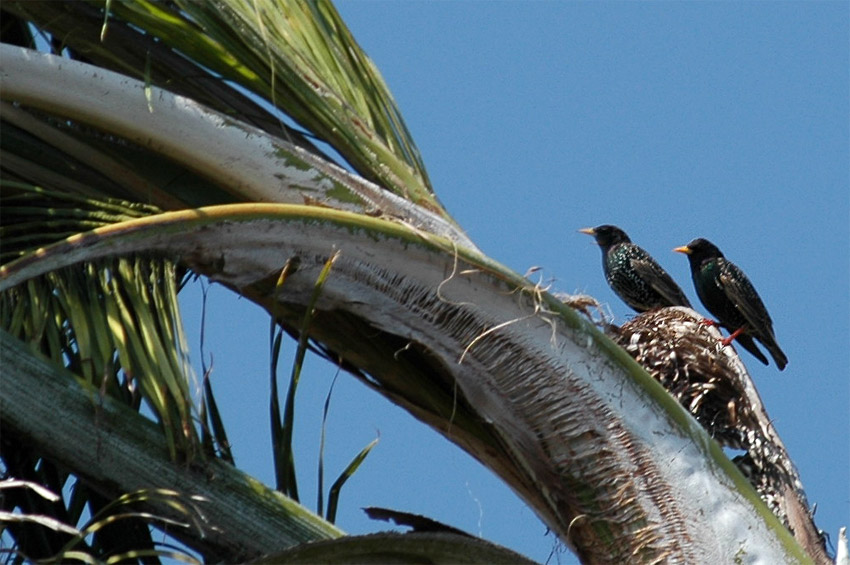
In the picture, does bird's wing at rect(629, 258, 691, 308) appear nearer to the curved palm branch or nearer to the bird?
the bird

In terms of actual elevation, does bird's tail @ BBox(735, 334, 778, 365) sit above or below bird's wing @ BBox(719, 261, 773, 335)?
below

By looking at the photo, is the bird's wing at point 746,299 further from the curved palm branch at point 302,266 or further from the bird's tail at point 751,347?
the curved palm branch at point 302,266

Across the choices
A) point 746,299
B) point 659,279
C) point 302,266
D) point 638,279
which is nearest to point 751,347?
point 746,299

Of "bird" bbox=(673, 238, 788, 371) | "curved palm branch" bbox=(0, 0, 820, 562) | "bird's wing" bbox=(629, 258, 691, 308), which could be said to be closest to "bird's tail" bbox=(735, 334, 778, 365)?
"bird" bbox=(673, 238, 788, 371)

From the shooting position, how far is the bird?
7.10 metres

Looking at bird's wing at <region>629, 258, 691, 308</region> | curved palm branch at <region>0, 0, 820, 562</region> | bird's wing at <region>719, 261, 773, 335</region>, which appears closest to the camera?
curved palm branch at <region>0, 0, 820, 562</region>

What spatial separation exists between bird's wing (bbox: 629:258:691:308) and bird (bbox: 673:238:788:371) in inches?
4.4

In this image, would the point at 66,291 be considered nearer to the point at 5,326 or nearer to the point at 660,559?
the point at 5,326

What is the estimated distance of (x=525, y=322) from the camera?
3.38 meters

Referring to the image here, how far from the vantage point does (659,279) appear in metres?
7.88

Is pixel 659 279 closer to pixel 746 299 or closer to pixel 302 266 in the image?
pixel 746 299

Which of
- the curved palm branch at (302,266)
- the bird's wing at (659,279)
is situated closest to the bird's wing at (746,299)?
the bird's wing at (659,279)

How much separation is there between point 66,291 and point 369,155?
90cm

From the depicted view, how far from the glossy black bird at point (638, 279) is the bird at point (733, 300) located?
0.53 feet
